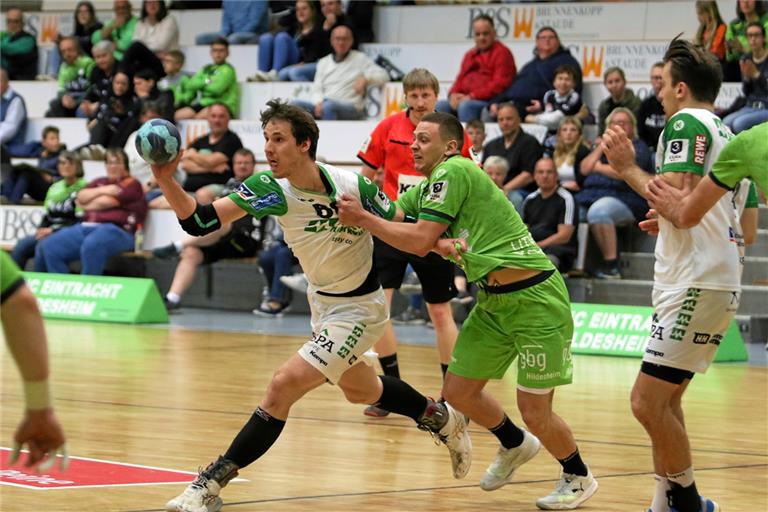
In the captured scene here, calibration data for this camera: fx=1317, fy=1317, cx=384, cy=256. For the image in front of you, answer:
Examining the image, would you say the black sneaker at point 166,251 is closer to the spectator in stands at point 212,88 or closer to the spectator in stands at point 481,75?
the spectator in stands at point 212,88

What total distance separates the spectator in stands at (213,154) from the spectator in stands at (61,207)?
1368 mm

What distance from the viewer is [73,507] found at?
5.52 metres

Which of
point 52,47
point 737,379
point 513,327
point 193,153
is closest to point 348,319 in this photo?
point 513,327

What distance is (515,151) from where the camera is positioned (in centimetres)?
1441

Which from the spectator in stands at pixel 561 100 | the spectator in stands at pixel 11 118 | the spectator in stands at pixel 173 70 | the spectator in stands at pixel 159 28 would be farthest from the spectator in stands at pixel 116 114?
the spectator in stands at pixel 561 100

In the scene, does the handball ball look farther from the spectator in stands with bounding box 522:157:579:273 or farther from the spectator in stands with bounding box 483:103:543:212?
the spectator in stands with bounding box 483:103:543:212

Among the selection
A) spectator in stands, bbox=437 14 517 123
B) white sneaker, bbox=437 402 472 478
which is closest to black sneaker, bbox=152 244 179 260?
spectator in stands, bbox=437 14 517 123

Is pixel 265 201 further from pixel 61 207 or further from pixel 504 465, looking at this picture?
pixel 61 207

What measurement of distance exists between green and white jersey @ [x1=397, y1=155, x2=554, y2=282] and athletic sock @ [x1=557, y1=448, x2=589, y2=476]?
2.86ft

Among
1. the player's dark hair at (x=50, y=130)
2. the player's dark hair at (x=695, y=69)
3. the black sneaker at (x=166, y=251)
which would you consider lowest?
the black sneaker at (x=166, y=251)

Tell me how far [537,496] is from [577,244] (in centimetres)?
788

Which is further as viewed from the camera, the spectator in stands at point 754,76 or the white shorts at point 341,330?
the spectator in stands at point 754,76

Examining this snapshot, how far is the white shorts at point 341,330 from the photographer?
5.96 m

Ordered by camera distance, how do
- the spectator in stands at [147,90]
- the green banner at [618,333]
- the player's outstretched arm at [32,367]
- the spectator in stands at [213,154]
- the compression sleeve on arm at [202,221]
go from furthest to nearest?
the spectator in stands at [147,90] < the spectator in stands at [213,154] < the green banner at [618,333] < the compression sleeve on arm at [202,221] < the player's outstretched arm at [32,367]
